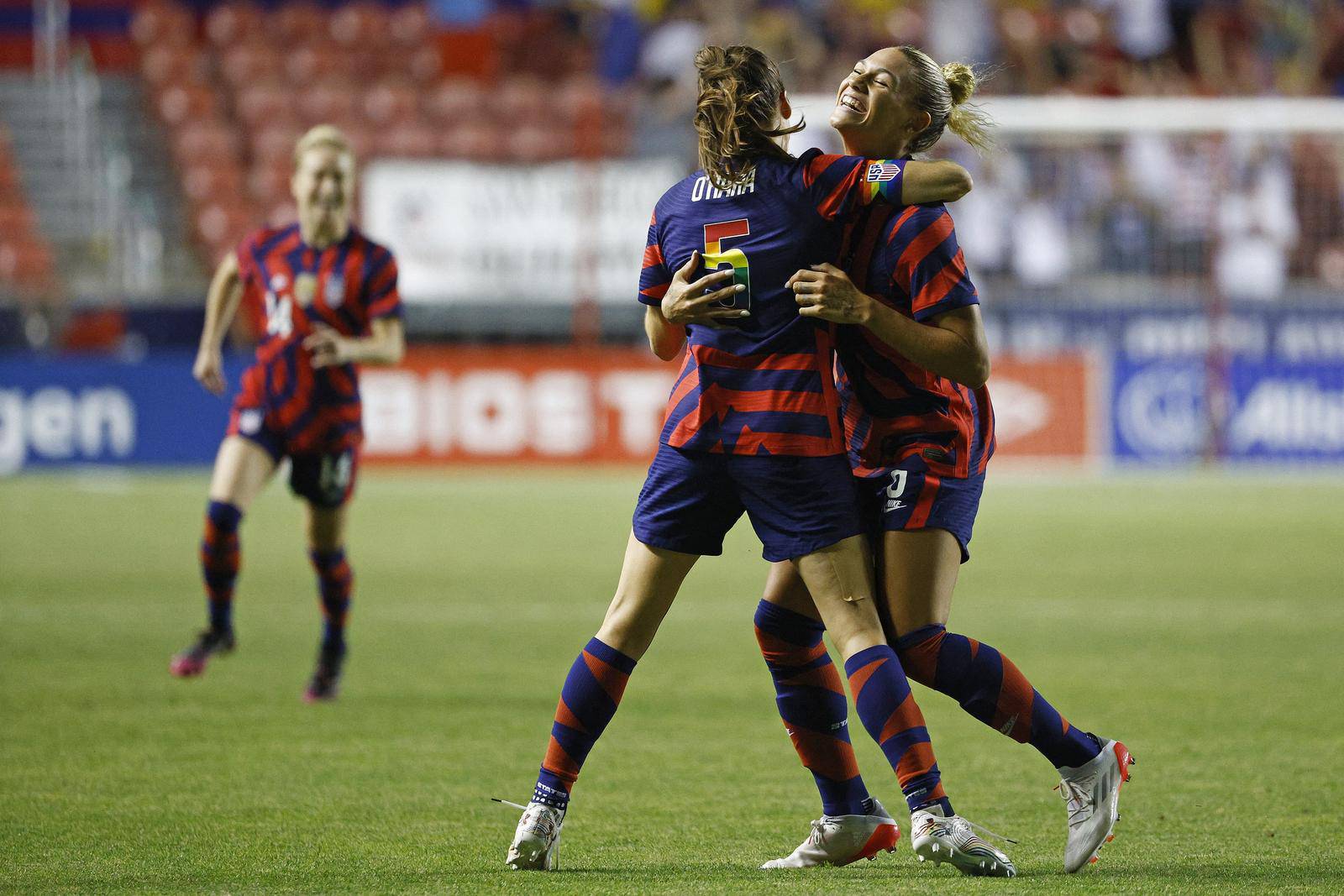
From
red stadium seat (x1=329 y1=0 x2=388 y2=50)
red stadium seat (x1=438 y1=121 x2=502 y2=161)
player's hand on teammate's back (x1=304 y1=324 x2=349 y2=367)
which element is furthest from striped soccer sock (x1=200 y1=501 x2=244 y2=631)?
red stadium seat (x1=329 y1=0 x2=388 y2=50)

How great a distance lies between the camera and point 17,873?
4223 mm

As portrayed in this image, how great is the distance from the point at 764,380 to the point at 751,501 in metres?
0.28

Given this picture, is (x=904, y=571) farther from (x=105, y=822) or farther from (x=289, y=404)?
(x=289, y=404)

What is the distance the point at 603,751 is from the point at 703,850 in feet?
4.89

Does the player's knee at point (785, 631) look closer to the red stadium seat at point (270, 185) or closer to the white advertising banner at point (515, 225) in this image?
the white advertising banner at point (515, 225)

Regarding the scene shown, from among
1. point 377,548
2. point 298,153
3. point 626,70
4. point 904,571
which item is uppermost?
point 626,70

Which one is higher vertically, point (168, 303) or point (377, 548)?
point (168, 303)

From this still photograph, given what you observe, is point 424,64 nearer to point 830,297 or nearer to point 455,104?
point 455,104

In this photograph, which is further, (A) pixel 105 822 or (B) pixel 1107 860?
(A) pixel 105 822

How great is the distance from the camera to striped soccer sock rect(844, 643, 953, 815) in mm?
4148

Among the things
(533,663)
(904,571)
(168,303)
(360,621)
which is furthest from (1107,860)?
(168,303)

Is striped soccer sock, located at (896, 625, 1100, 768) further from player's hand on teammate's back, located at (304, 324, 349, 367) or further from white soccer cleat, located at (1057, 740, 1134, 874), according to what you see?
player's hand on teammate's back, located at (304, 324, 349, 367)

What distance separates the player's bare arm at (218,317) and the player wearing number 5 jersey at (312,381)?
0.02 metres

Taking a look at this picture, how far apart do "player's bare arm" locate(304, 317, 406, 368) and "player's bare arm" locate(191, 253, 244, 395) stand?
437 mm
